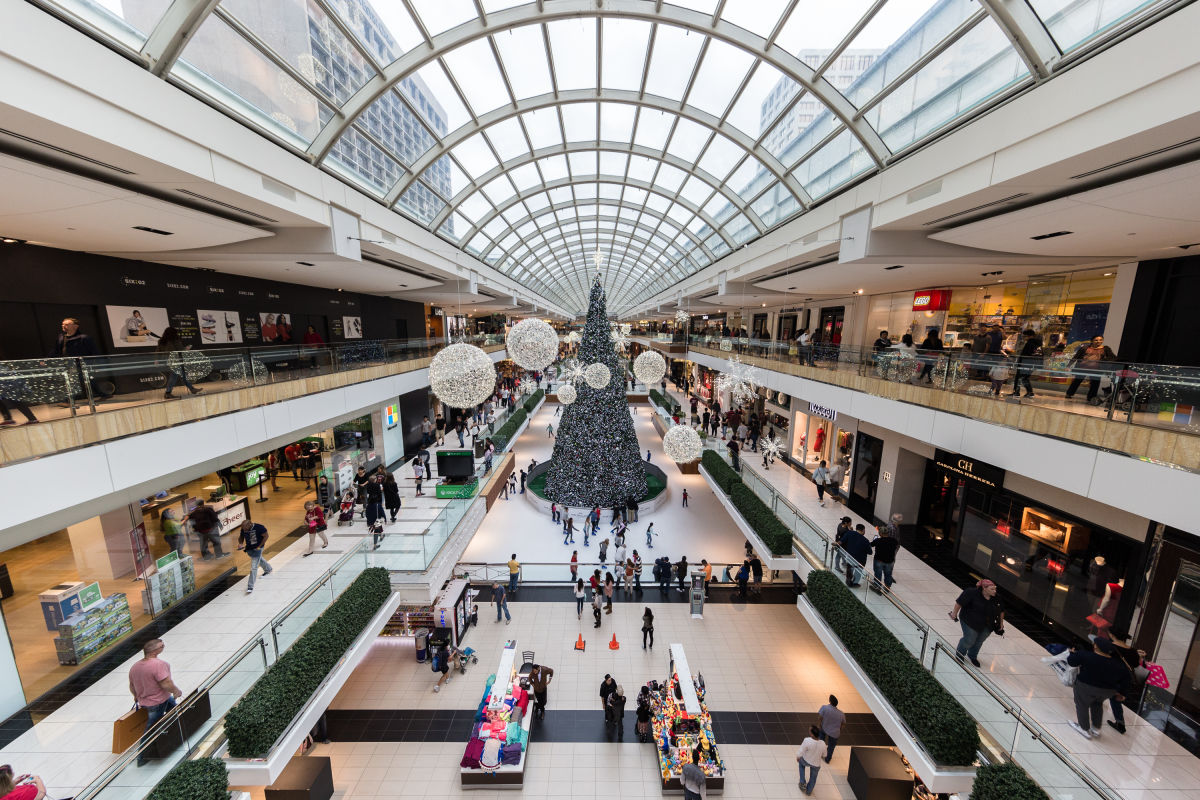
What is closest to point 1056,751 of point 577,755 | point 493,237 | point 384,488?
point 577,755

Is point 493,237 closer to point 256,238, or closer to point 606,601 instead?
point 256,238

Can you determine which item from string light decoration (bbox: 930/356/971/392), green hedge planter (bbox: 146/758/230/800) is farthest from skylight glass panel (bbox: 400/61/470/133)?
green hedge planter (bbox: 146/758/230/800)

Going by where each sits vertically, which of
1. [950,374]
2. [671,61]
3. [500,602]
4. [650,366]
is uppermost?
[671,61]

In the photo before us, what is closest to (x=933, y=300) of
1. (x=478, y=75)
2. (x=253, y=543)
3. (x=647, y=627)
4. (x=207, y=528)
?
(x=647, y=627)

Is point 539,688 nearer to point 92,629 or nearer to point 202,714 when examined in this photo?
point 202,714

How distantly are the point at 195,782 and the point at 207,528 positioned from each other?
24.3 feet

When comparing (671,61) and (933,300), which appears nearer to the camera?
(671,61)

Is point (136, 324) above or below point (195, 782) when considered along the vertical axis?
above

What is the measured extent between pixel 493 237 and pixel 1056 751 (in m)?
24.4

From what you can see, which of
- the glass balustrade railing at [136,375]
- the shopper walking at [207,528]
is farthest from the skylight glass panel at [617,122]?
the shopper walking at [207,528]

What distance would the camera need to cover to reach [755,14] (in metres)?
10.1

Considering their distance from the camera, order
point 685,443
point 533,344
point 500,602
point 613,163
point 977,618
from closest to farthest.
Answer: point 977,618 → point 533,344 → point 500,602 → point 685,443 → point 613,163

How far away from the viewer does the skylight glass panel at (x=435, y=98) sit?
11734 millimetres

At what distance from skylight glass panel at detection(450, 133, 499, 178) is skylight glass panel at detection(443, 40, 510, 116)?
151cm
